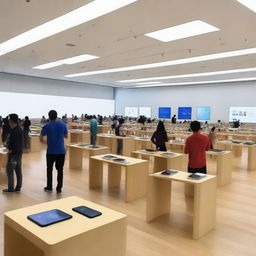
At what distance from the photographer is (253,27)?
232 inches

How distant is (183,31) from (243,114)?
11.1 metres

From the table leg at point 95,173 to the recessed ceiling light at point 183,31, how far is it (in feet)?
11.2

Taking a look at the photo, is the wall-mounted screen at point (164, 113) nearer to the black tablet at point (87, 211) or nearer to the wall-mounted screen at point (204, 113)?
the wall-mounted screen at point (204, 113)

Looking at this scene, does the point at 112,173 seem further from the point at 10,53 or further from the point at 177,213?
the point at 10,53

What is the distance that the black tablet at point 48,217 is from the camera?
1760 mm

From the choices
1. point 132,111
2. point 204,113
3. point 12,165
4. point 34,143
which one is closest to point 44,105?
point 132,111

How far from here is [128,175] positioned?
176 inches

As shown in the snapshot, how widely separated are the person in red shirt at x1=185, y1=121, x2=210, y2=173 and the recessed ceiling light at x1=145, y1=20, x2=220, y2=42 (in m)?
2.68

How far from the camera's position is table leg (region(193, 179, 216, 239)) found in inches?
124

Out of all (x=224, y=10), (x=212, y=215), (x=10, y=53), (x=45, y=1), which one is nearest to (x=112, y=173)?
(x=212, y=215)

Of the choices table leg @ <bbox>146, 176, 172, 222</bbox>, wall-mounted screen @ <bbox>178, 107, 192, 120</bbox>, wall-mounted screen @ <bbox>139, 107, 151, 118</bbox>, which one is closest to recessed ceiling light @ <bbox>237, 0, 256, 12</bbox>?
table leg @ <bbox>146, 176, 172, 222</bbox>

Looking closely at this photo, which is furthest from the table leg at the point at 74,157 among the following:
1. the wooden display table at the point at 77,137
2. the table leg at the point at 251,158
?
the table leg at the point at 251,158

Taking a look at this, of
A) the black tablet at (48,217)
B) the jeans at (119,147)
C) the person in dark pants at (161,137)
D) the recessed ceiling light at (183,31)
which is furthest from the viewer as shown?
the jeans at (119,147)

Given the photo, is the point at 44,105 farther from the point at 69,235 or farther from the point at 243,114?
the point at 69,235
